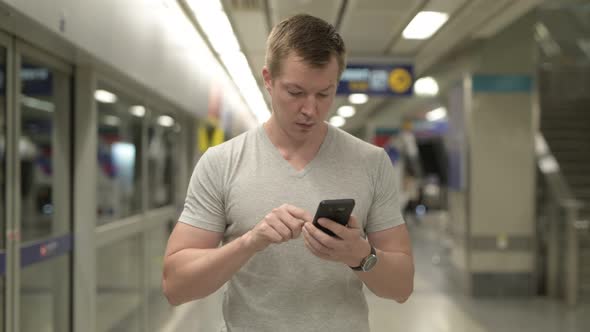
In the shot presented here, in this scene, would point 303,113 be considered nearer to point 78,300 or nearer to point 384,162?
point 384,162

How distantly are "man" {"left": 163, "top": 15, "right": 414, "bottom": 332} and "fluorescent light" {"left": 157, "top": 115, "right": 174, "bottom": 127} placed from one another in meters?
5.02

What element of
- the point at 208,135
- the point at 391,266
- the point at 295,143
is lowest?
the point at 391,266

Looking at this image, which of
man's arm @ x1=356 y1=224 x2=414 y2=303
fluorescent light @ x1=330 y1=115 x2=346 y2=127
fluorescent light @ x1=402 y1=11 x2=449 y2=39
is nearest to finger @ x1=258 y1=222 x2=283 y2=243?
man's arm @ x1=356 y1=224 x2=414 y2=303

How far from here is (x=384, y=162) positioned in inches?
56.9

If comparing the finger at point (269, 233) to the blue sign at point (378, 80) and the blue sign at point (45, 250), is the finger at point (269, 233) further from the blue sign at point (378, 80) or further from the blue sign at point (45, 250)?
the blue sign at point (378, 80)

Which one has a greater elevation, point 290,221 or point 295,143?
point 295,143

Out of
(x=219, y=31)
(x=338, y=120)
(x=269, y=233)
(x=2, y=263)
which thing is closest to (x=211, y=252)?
(x=269, y=233)

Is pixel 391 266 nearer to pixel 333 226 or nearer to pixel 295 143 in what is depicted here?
pixel 333 226

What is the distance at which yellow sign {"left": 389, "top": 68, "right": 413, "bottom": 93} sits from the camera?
287 inches

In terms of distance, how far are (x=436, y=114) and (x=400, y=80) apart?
32.9ft

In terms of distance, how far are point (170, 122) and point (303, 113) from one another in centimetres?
559

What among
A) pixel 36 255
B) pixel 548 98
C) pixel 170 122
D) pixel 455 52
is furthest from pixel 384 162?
pixel 548 98

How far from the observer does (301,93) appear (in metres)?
1.31

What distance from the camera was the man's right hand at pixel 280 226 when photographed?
1.15m
